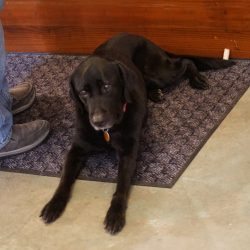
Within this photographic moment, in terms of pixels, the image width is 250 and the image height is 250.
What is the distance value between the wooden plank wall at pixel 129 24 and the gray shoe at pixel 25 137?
83cm

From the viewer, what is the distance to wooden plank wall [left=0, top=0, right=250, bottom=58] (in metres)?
2.39

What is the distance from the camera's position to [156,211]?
157cm

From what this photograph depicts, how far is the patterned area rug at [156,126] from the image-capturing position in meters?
1.80

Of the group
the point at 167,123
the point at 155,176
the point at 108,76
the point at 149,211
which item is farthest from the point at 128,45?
the point at 149,211

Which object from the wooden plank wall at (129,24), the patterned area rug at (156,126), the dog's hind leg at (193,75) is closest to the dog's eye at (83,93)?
the patterned area rug at (156,126)

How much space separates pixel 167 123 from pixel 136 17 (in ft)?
2.48

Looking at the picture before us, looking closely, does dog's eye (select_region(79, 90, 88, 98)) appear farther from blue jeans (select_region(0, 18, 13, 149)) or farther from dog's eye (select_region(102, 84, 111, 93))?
blue jeans (select_region(0, 18, 13, 149))

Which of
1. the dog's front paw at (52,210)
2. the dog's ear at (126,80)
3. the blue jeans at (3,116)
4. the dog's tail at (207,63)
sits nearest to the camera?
the dog's front paw at (52,210)

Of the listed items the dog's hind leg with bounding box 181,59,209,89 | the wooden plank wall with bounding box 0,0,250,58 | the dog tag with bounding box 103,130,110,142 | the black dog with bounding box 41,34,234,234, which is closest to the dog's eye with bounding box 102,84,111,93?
the black dog with bounding box 41,34,234,234

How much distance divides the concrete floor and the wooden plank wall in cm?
77

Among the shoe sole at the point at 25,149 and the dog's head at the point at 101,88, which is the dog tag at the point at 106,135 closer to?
the dog's head at the point at 101,88

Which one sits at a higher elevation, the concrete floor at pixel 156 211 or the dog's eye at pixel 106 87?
the dog's eye at pixel 106 87

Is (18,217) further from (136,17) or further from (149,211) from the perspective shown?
(136,17)

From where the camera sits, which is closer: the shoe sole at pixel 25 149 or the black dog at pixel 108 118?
the black dog at pixel 108 118
